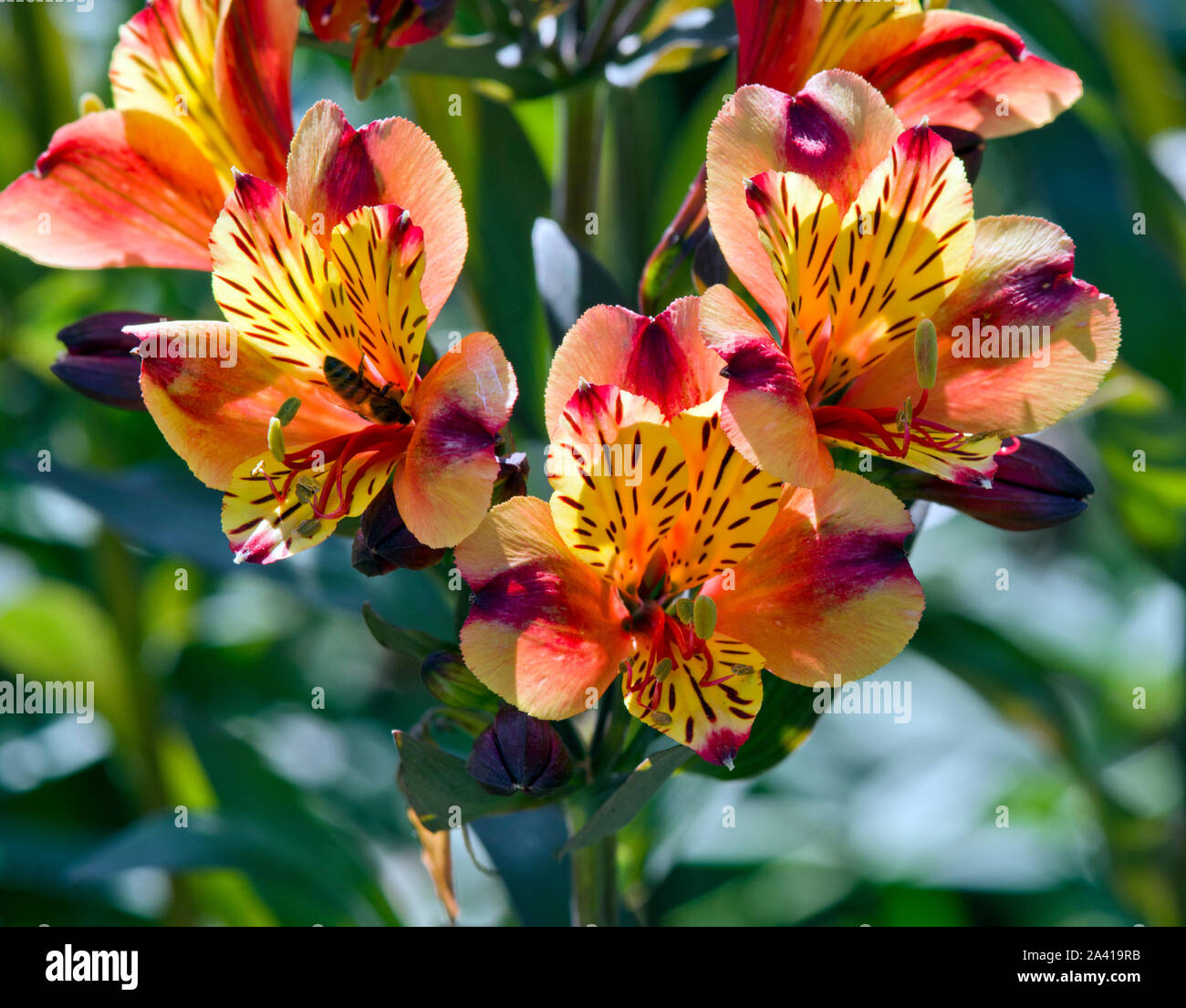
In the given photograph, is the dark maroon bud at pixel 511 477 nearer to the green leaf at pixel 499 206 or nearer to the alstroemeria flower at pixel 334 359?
the alstroemeria flower at pixel 334 359

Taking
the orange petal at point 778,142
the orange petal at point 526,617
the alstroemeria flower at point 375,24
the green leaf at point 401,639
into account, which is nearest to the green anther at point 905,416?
the orange petal at point 778,142

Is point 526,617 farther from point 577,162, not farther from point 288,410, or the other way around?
point 577,162

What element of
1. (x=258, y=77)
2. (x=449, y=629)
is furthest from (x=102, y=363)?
(x=449, y=629)

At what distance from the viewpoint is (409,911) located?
1556 millimetres

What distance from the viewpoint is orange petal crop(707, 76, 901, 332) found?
2.08 feet

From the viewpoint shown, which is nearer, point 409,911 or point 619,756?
point 619,756

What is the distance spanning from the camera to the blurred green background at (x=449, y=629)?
3.66ft

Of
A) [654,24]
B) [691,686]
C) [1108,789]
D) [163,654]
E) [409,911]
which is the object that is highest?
[654,24]

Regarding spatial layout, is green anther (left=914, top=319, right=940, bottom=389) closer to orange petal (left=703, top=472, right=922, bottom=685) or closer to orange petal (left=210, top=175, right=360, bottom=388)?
orange petal (left=703, top=472, right=922, bottom=685)

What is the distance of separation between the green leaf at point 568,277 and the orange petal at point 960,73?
22 centimetres

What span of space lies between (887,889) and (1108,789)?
0.32m

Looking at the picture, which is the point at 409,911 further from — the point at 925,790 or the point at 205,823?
the point at 925,790
